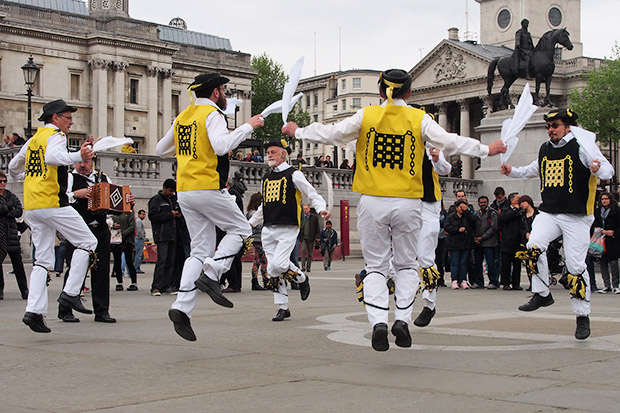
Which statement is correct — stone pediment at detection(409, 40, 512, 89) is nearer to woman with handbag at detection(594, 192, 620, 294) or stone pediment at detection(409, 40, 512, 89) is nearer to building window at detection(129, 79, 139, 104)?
building window at detection(129, 79, 139, 104)

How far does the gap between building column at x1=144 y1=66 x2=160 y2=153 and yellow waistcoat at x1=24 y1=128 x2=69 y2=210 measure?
218 ft

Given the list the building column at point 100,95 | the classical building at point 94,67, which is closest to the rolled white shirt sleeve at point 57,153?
the classical building at point 94,67

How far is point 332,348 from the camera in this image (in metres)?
7.62

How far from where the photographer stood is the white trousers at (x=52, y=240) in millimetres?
9109

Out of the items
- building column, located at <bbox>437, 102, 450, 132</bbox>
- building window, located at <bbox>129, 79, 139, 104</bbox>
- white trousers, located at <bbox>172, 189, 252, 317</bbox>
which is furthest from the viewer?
building column, located at <bbox>437, 102, 450, 132</bbox>

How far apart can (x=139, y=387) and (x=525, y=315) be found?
6.10 metres

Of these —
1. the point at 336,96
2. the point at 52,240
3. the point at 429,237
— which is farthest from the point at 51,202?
the point at 336,96

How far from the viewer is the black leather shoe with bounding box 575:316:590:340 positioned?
8094 mm

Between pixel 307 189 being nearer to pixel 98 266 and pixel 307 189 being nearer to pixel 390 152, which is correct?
pixel 98 266

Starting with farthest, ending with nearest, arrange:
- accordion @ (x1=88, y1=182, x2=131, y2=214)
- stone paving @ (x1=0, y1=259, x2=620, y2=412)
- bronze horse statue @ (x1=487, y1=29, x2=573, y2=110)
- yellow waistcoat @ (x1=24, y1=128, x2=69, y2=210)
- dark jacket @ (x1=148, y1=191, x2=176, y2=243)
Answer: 1. bronze horse statue @ (x1=487, y1=29, x2=573, y2=110)
2. dark jacket @ (x1=148, y1=191, x2=176, y2=243)
3. accordion @ (x1=88, y1=182, x2=131, y2=214)
4. yellow waistcoat @ (x1=24, y1=128, x2=69, y2=210)
5. stone paving @ (x1=0, y1=259, x2=620, y2=412)

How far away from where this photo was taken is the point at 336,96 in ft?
424

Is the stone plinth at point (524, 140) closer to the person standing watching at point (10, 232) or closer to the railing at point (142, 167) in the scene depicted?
the railing at point (142, 167)

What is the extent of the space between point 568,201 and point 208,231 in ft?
11.2

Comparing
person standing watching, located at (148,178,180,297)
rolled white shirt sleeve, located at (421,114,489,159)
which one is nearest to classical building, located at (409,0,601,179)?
person standing watching, located at (148,178,180,297)
